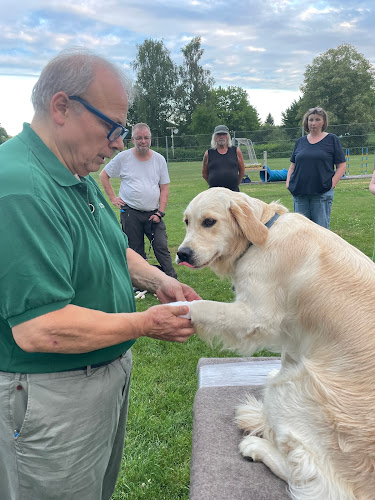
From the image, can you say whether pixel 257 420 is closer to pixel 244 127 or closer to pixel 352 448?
pixel 352 448

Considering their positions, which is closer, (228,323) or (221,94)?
(228,323)

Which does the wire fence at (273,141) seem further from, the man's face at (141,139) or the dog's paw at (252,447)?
the dog's paw at (252,447)

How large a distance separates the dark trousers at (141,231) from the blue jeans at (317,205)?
7.92ft

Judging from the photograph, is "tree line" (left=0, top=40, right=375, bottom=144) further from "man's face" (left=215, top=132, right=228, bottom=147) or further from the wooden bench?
the wooden bench

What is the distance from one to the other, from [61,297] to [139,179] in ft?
18.1

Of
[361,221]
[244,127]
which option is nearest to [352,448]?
[361,221]

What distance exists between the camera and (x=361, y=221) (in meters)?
11.7

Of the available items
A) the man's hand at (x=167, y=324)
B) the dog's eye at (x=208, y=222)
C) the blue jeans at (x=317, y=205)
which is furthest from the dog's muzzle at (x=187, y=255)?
the blue jeans at (x=317, y=205)

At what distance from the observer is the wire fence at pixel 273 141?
28781mm

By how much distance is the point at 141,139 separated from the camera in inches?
265

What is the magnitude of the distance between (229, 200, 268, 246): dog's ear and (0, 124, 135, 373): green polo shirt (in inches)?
32.6

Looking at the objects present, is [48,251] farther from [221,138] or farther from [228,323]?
[221,138]

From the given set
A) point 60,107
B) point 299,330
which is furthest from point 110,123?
point 299,330

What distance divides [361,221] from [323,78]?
52252 mm
